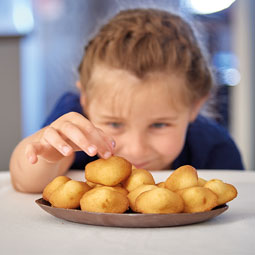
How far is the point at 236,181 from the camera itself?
76cm

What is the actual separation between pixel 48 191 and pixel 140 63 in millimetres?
743

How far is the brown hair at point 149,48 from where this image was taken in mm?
1146

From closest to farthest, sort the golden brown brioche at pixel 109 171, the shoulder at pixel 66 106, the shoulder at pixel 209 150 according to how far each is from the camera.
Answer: the golden brown brioche at pixel 109 171 → the shoulder at pixel 66 106 → the shoulder at pixel 209 150

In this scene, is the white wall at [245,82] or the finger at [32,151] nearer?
the finger at [32,151]

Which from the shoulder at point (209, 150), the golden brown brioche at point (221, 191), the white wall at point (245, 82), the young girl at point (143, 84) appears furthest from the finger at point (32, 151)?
the white wall at point (245, 82)

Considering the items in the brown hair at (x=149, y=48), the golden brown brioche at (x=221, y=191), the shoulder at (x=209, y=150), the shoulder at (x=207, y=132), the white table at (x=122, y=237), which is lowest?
the shoulder at (x=209, y=150)

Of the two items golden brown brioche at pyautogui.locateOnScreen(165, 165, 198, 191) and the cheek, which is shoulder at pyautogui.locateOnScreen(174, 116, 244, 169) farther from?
golden brown brioche at pyautogui.locateOnScreen(165, 165, 198, 191)

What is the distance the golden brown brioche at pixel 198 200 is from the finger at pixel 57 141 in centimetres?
17

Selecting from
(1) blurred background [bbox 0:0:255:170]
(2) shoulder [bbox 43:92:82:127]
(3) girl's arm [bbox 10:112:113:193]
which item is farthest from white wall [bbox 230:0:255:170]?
(3) girl's arm [bbox 10:112:113:193]

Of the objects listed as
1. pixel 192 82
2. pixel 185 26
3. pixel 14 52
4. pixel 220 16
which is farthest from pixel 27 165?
pixel 220 16

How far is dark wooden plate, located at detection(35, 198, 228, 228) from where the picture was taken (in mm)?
365

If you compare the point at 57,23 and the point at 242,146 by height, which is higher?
the point at 57,23

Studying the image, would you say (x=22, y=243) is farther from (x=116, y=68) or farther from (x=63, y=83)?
(x=63, y=83)

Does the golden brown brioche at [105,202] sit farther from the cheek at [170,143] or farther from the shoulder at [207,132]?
the shoulder at [207,132]
